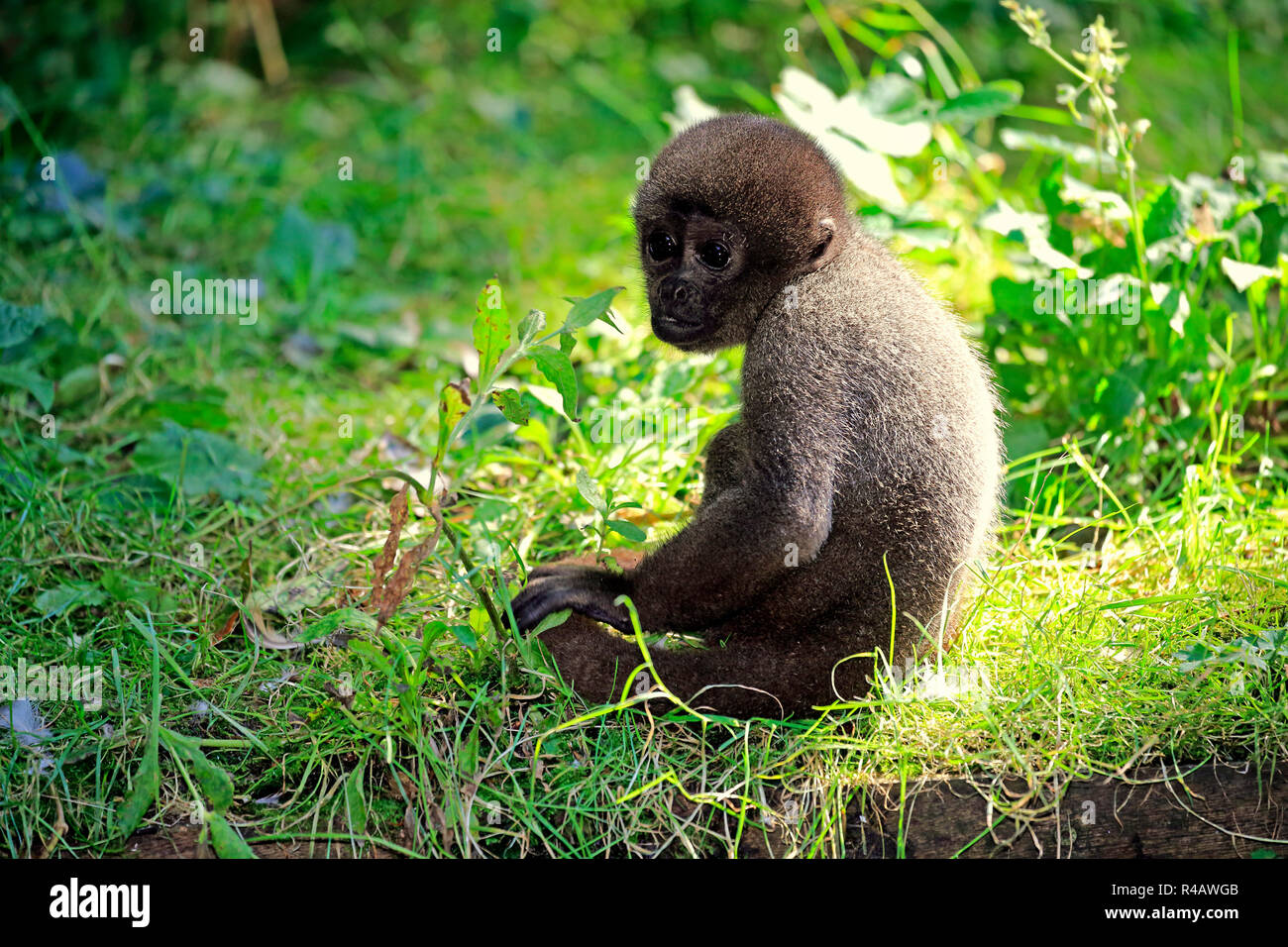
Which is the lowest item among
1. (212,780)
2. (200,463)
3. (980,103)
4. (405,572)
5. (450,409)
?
(212,780)

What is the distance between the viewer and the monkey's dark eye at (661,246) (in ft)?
11.7

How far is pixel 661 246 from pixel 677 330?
0.27 metres

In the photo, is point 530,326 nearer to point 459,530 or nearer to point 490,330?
point 490,330

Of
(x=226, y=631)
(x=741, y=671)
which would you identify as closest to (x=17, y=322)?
(x=226, y=631)

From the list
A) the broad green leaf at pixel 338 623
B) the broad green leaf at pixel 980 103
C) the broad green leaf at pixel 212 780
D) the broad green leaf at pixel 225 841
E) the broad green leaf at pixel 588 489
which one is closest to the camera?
the broad green leaf at pixel 225 841

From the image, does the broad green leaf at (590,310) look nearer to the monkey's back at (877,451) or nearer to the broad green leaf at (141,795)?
the monkey's back at (877,451)

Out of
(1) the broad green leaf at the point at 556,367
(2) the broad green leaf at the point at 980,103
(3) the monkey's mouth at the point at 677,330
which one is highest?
(2) the broad green leaf at the point at 980,103

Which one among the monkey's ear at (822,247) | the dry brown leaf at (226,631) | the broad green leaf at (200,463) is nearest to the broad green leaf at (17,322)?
the broad green leaf at (200,463)

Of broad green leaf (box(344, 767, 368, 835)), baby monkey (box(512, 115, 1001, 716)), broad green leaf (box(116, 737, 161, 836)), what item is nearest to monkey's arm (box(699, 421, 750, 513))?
baby monkey (box(512, 115, 1001, 716))

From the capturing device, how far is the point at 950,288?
5.57 metres

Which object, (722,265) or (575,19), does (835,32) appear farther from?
(575,19)

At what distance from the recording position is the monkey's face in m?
3.45

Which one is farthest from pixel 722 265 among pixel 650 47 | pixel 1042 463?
pixel 650 47

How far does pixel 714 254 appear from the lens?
3.47 m
